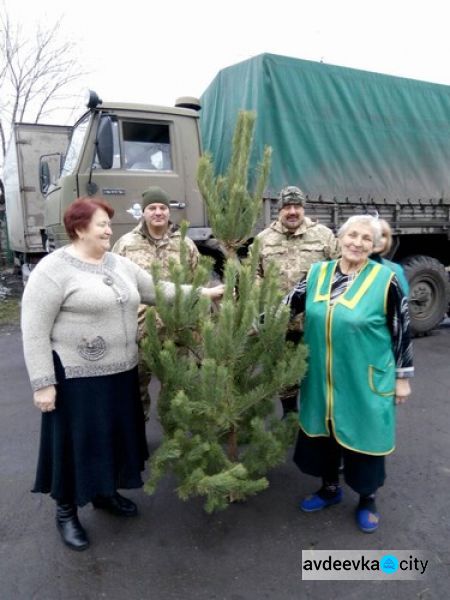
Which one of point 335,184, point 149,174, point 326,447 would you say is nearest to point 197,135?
point 149,174

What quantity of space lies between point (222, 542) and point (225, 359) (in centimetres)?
102

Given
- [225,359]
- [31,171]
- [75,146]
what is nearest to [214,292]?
[225,359]

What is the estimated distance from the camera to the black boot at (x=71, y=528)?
2256mm

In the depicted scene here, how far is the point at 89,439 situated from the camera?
83.8 inches

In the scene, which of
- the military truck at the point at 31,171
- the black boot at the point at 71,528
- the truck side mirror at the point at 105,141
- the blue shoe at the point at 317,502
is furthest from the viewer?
the military truck at the point at 31,171

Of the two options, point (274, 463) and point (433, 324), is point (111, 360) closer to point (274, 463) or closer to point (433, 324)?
point (274, 463)

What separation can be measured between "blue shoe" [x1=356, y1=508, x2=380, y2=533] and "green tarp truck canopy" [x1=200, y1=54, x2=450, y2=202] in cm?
324

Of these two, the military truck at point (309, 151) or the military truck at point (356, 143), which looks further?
the military truck at point (356, 143)

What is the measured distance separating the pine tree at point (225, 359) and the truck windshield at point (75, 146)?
2.89m

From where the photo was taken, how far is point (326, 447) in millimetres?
2393

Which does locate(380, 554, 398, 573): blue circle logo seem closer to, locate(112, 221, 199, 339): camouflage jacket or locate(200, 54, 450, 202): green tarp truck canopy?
locate(112, 221, 199, 339): camouflage jacket

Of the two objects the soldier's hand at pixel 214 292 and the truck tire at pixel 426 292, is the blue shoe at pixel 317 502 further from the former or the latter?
the truck tire at pixel 426 292

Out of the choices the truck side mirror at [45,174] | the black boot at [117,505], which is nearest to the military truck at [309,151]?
the truck side mirror at [45,174]

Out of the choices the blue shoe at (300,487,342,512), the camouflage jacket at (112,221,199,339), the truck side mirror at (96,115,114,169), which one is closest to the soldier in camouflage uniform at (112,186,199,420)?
the camouflage jacket at (112,221,199,339)
